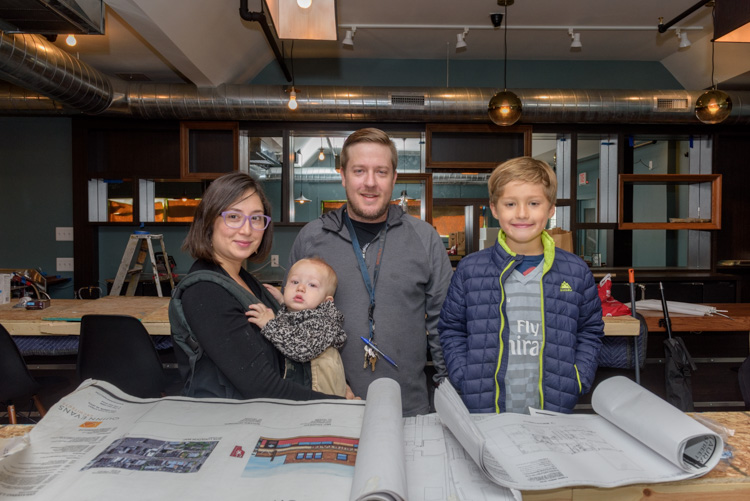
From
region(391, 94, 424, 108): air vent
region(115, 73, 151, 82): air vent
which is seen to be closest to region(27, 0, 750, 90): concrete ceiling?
region(115, 73, 151, 82): air vent

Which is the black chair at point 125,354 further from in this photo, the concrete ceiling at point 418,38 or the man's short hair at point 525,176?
the concrete ceiling at point 418,38

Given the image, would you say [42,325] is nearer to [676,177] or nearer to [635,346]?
[635,346]

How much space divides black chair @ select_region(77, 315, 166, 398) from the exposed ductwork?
308 centimetres

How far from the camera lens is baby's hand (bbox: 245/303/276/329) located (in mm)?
1156

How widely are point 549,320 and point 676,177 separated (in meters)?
4.97

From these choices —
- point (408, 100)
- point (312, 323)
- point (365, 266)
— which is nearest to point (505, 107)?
point (408, 100)

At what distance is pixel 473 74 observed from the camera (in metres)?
5.41

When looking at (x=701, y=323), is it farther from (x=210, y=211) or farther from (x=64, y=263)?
(x=64, y=263)

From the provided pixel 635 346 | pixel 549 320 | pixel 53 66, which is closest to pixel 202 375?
pixel 549 320

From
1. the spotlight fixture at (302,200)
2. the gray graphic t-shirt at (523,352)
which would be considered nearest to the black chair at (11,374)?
the gray graphic t-shirt at (523,352)

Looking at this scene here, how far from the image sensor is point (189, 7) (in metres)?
3.30

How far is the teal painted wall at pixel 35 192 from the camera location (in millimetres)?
5340

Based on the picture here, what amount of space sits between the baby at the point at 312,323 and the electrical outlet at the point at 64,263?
203 inches

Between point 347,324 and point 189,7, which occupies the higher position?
point 189,7
